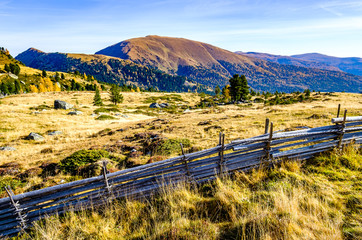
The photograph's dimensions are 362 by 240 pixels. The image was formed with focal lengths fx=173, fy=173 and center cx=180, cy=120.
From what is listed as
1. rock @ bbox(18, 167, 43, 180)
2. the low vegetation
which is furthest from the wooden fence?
rock @ bbox(18, 167, 43, 180)

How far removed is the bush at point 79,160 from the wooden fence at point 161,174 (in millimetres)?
5465

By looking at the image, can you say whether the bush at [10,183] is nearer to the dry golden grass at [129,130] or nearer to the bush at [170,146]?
the dry golden grass at [129,130]

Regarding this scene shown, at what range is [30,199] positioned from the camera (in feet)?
18.8

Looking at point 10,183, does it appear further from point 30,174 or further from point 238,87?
point 238,87

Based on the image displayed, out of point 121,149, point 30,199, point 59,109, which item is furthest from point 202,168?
point 59,109

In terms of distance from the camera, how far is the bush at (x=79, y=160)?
1127 cm

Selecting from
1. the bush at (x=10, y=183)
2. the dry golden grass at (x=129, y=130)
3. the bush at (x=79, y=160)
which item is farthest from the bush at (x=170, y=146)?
the bush at (x=10, y=183)

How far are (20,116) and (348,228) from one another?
153ft

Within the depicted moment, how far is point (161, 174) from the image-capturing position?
20.4ft

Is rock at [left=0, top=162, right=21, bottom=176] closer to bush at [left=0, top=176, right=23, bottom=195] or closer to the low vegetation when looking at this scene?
bush at [left=0, top=176, right=23, bottom=195]

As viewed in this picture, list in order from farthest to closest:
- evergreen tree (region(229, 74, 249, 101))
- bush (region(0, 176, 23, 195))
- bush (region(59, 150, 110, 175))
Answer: evergreen tree (region(229, 74, 249, 101)) < bush (region(59, 150, 110, 175)) < bush (region(0, 176, 23, 195))

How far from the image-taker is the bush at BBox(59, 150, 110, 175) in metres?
11.3

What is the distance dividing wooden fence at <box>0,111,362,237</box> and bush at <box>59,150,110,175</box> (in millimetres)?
5465

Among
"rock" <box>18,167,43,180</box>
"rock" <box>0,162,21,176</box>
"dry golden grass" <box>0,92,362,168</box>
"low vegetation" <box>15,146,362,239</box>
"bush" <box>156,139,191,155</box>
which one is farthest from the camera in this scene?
"dry golden grass" <box>0,92,362,168</box>
